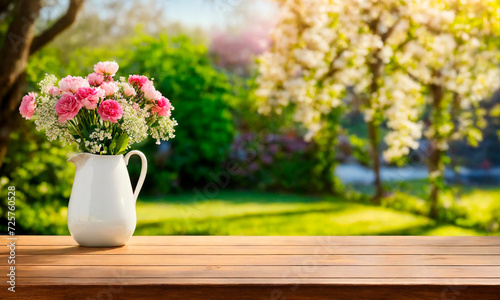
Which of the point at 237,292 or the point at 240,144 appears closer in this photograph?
the point at 237,292

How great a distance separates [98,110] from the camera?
161 cm

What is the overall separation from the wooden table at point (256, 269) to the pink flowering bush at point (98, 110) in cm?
35

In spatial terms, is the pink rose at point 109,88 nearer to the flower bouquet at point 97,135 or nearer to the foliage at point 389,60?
the flower bouquet at point 97,135

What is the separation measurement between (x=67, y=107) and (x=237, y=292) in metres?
0.76

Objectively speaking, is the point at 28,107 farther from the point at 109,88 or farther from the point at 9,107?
the point at 9,107

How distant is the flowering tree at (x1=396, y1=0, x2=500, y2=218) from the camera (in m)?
3.95

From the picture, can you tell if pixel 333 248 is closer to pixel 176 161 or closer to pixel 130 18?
pixel 176 161

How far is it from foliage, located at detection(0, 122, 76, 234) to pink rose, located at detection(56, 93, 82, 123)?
113 inches

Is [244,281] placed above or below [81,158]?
below

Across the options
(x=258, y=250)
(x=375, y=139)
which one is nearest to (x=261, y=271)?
(x=258, y=250)

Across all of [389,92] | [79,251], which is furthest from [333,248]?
[389,92]

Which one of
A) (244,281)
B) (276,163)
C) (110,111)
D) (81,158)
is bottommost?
(276,163)

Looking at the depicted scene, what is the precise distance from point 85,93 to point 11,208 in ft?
8.29

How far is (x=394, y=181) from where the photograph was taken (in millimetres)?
6086
